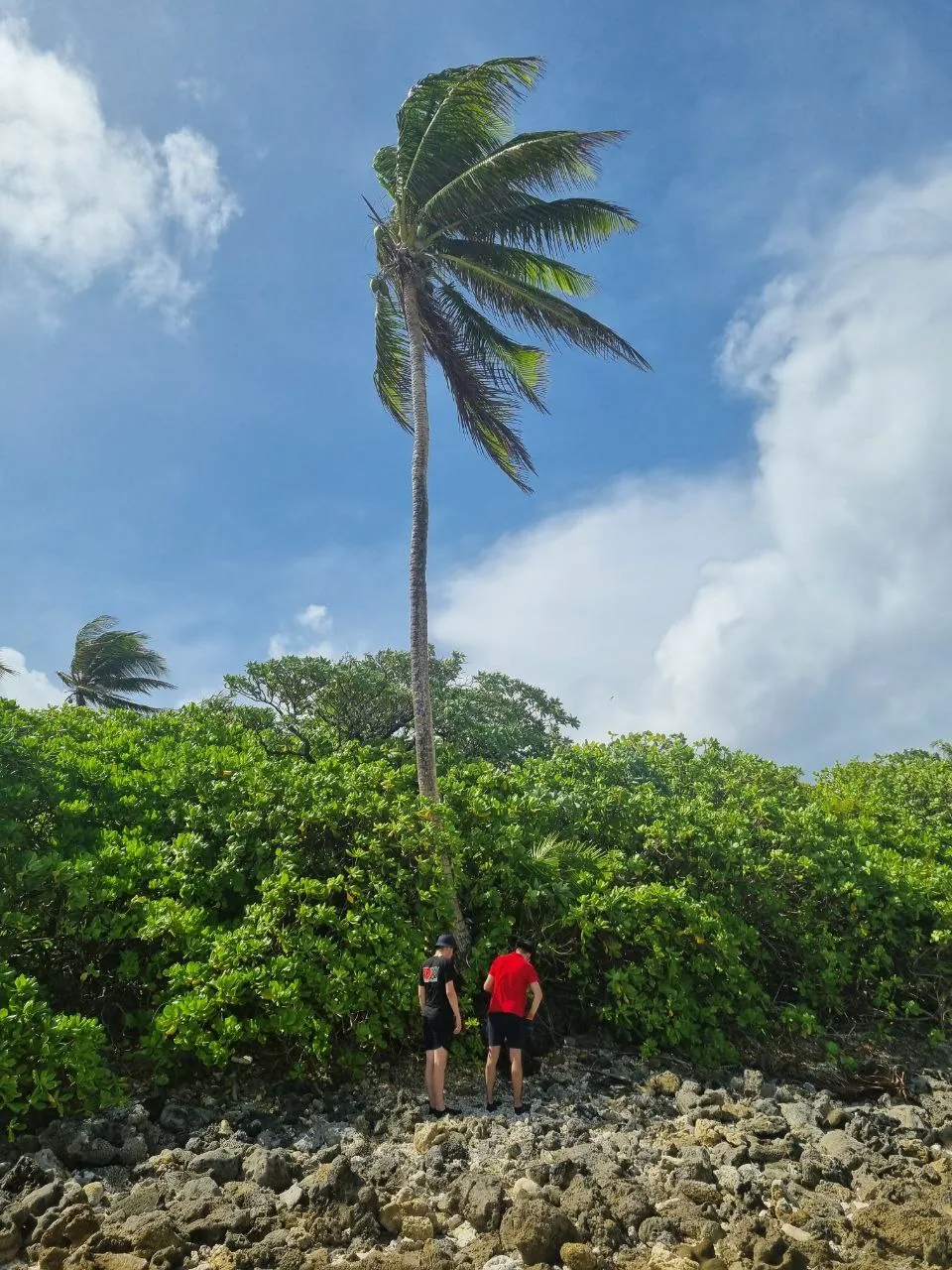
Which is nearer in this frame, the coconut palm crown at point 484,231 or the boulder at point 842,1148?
the boulder at point 842,1148

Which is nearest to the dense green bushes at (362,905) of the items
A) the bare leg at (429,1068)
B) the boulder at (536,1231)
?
the bare leg at (429,1068)

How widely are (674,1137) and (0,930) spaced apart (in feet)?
20.5

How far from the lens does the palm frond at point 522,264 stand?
14.3m

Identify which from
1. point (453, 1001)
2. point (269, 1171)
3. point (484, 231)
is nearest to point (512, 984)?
point (453, 1001)

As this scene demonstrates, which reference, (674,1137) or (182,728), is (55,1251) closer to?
(674,1137)

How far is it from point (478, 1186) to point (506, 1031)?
7.97ft

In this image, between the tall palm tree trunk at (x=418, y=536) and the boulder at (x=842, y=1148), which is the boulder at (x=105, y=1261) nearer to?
the boulder at (x=842, y=1148)

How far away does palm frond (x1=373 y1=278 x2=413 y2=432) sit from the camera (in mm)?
15664

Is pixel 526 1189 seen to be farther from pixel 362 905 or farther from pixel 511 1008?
pixel 362 905

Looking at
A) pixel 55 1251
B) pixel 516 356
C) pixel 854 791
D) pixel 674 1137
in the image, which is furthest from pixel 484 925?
pixel 854 791

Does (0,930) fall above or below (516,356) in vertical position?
below

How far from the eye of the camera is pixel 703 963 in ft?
31.8

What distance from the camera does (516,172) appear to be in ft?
43.1

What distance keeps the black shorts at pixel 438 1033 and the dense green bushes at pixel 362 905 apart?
40 centimetres
